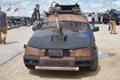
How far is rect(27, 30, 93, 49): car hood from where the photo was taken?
862 centimetres

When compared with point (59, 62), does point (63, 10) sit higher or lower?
lower

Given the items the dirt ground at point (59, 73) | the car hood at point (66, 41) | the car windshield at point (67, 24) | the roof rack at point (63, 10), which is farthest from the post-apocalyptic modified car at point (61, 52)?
the roof rack at point (63, 10)

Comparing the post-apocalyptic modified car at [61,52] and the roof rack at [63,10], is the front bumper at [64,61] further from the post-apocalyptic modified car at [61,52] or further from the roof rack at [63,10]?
the roof rack at [63,10]

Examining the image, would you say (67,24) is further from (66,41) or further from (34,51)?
(34,51)

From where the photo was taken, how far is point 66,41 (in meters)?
8.80

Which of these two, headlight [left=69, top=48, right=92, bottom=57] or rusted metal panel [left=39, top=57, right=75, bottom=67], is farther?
headlight [left=69, top=48, right=92, bottom=57]

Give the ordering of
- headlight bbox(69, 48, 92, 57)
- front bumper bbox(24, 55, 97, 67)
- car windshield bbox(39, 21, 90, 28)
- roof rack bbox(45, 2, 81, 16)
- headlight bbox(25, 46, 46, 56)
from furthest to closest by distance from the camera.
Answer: roof rack bbox(45, 2, 81, 16) < car windshield bbox(39, 21, 90, 28) < headlight bbox(25, 46, 46, 56) < headlight bbox(69, 48, 92, 57) < front bumper bbox(24, 55, 97, 67)

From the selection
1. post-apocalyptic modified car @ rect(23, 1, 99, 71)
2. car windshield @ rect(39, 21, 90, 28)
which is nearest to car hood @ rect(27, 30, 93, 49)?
post-apocalyptic modified car @ rect(23, 1, 99, 71)

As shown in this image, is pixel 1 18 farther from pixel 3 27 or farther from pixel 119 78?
pixel 119 78

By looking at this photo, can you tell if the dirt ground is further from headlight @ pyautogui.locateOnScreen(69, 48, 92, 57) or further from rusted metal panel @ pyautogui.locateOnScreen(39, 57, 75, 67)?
headlight @ pyautogui.locateOnScreen(69, 48, 92, 57)

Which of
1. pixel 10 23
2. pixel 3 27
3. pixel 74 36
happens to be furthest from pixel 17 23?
pixel 74 36

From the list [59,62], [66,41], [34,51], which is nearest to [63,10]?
[66,41]

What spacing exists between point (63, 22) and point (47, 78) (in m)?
2.68

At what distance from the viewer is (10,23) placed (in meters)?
35.5
